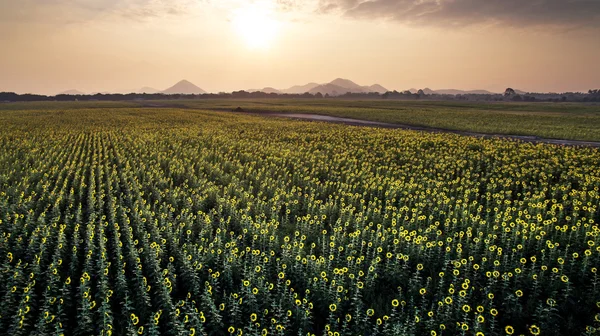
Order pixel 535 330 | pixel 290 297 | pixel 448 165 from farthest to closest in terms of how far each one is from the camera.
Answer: pixel 448 165, pixel 290 297, pixel 535 330

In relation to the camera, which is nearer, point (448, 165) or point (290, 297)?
point (290, 297)

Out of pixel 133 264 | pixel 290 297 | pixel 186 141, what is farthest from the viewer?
pixel 186 141

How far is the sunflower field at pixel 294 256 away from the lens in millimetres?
5539

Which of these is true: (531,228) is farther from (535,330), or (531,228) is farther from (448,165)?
(448,165)

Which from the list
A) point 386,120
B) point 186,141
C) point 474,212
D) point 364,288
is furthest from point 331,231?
point 386,120

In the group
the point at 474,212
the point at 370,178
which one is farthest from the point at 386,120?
the point at 474,212

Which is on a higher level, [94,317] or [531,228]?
[531,228]

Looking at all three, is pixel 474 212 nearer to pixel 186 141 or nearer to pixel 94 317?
pixel 94 317

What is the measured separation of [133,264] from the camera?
7098mm

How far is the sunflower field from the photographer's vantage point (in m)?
5.54

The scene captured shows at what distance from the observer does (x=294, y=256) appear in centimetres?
748

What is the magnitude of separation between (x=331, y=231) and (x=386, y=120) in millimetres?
39126

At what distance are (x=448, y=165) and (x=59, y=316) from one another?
15449mm

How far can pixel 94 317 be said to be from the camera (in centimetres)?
560
